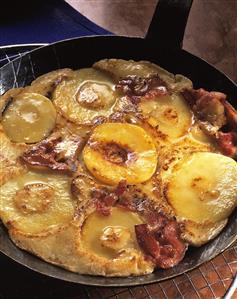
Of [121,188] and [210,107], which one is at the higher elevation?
[210,107]

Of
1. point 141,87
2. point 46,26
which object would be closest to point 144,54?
point 141,87

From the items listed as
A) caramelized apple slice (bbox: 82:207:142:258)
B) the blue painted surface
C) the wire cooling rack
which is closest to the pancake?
caramelized apple slice (bbox: 82:207:142:258)

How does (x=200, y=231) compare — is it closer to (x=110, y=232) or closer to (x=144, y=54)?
(x=110, y=232)

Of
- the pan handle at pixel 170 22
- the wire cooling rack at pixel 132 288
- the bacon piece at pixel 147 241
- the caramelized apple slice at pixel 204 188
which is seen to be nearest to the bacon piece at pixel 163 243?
the bacon piece at pixel 147 241

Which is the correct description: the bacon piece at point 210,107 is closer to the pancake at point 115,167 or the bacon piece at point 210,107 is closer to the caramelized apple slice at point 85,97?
the pancake at point 115,167

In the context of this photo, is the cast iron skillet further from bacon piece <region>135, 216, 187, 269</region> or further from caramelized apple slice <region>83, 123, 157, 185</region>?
bacon piece <region>135, 216, 187, 269</region>

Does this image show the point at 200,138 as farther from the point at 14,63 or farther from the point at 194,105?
the point at 14,63
